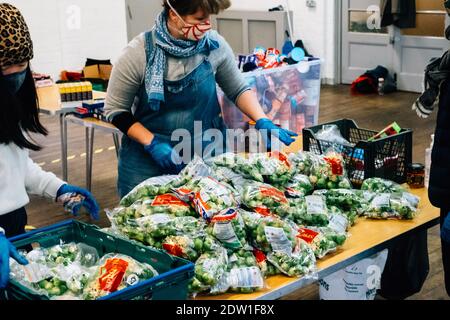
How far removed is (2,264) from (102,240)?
14.2 inches

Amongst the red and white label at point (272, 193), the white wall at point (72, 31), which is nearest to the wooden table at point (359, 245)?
the red and white label at point (272, 193)

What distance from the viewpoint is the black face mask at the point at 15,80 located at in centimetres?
220

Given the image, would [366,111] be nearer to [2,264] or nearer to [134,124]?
[134,124]

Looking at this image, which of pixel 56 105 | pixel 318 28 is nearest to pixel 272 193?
pixel 56 105

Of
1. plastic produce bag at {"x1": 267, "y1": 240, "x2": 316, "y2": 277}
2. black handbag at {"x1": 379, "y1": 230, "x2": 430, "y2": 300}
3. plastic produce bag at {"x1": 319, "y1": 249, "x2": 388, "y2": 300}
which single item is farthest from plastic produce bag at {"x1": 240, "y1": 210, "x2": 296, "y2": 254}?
black handbag at {"x1": 379, "y1": 230, "x2": 430, "y2": 300}

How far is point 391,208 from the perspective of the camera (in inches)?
99.8

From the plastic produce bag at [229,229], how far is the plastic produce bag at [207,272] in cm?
7

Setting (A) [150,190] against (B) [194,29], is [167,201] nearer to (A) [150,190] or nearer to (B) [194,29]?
(A) [150,190]

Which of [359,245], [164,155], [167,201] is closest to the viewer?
[167,201]

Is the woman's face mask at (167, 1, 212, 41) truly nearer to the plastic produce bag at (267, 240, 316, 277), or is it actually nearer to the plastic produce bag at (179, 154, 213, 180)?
the plastic produce bag at (179, 154, 213, 180)

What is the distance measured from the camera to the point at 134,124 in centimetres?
288

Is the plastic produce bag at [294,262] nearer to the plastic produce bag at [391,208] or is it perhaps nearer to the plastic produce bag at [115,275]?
the plastic produce bag at [115,275]

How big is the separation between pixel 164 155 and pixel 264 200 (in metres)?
0.67
